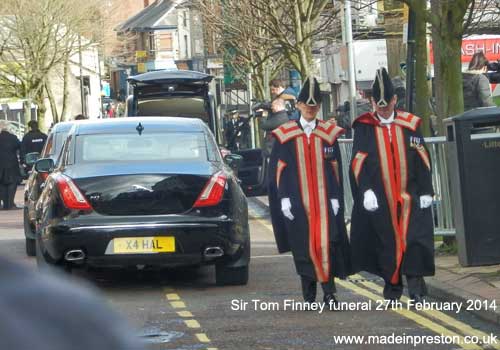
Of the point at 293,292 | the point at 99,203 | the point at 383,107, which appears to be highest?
the point at 383,107

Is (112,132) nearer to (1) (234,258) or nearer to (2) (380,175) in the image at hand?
(1) (234,258)

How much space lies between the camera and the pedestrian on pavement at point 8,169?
2647 cm

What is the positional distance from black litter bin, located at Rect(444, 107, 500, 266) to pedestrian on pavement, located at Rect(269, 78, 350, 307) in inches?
52.8

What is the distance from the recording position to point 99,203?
1011 centimetres

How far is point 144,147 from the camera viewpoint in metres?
10.8

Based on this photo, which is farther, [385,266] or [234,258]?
[234,258]

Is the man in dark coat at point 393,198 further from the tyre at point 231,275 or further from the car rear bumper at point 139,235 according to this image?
the tyre at point 231,275

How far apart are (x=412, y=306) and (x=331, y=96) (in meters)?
40.7

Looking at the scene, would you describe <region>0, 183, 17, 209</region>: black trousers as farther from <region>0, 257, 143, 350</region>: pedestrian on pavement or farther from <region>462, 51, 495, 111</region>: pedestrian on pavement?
<region>0, 257, 143, 350</region>: pedestrian on pavement

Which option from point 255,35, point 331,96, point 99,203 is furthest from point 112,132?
point 331,96

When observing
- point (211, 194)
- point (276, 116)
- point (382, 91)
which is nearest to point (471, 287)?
point (382, 91)

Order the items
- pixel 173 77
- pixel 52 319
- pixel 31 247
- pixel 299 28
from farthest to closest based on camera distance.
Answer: pixel 299 28 → pixel 173 77 → pixel 31 247 → pixel 52 319

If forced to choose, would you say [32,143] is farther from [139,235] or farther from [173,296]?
[139,235]

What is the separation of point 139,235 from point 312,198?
1.51 m
